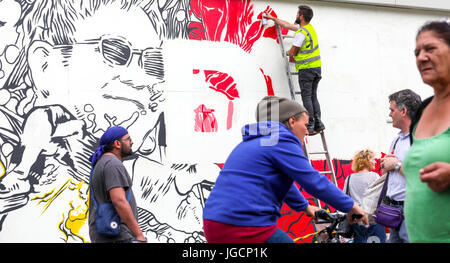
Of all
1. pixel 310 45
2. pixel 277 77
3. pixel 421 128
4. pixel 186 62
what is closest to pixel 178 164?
pixel 186 62

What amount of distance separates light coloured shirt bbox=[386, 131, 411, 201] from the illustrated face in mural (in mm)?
4216

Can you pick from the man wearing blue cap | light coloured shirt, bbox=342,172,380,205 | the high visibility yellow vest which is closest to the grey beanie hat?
the man wearing blue cap

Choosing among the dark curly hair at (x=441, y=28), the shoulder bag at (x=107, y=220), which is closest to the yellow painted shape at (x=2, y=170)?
the shoulder bag at (x=107, y=220)

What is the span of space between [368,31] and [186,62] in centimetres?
328

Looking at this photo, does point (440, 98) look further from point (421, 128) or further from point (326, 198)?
point (326, 198)

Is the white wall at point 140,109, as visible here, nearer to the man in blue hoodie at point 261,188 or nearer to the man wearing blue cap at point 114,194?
the man wearing blue cap at point 114,194

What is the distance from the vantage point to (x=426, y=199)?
103 inches

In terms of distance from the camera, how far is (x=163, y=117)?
854cm

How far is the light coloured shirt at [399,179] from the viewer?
4949mm

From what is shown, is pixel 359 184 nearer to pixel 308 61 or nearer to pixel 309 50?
pixel 308 61

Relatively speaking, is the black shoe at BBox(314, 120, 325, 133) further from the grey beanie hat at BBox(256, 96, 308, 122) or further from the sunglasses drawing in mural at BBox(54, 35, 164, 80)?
the grey beanie hat at BBox(256, 96, 308, 122)

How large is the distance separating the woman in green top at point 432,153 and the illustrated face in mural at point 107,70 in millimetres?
5960

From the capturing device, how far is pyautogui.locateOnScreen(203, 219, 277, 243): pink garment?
3.81 m

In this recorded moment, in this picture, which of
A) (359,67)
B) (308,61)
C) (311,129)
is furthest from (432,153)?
(359,67)
